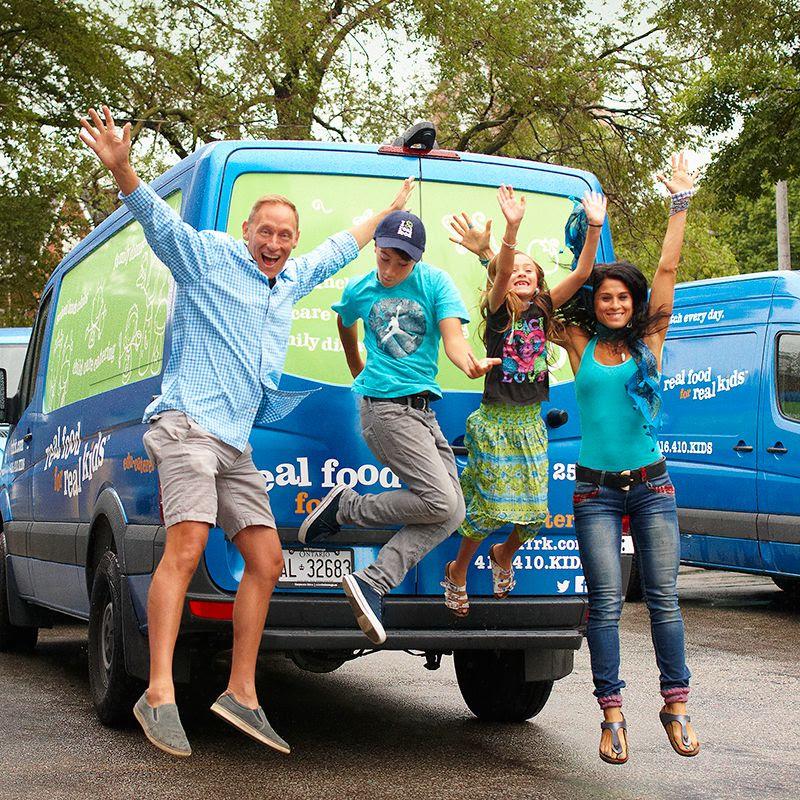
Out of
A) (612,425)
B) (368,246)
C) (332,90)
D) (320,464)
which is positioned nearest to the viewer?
(612,425)

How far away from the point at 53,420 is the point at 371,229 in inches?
120

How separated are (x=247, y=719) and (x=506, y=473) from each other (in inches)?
52.2

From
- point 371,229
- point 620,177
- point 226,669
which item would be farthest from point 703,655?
point 620,177

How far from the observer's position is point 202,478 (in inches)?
196

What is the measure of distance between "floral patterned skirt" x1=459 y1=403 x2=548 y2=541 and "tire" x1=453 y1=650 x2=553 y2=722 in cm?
94

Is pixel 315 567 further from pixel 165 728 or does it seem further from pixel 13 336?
pixel 13 336

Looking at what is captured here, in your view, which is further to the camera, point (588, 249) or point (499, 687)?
point (499, 687)

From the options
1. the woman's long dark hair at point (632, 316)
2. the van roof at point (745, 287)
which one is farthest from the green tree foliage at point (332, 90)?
the woman's long dark hair at point (632, 316)

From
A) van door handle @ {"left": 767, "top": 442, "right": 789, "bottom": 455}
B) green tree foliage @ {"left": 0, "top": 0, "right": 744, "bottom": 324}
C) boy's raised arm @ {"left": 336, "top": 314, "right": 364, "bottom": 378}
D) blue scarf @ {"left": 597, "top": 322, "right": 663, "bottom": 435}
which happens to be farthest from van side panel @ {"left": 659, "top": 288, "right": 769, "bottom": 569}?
green tree foliage @ {"left": 0, "top": 0, "right": 744, "bottom": 324}

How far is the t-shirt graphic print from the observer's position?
5.36 metres

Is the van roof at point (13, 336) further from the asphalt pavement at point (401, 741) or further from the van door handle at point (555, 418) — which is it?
the van door handle at point (555, 418)

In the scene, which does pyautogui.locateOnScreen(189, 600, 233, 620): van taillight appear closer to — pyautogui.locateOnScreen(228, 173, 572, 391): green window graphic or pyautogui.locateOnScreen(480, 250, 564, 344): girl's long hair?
pyautogui.locateOnScreen(228, 173, 572, 391): green window graphic

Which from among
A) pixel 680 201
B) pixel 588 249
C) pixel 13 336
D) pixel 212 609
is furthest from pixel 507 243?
pixel 13 336

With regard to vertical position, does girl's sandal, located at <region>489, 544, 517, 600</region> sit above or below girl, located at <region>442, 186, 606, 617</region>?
below
